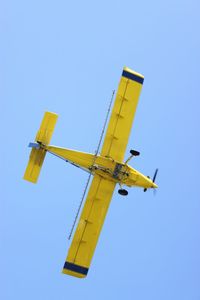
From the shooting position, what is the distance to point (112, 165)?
34.2 meters

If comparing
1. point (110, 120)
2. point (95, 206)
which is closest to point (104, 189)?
point (95, 206)

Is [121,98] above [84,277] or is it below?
above

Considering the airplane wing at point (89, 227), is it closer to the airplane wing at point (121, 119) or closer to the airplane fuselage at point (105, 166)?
the airplane fuselage at point (105, 166)

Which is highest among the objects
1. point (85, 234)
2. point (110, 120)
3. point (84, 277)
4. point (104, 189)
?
point (110, 120)

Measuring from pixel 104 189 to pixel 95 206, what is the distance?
1.04 metres

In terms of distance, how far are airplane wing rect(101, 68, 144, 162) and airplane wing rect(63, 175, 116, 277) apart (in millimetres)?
1651

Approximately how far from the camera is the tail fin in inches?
1348

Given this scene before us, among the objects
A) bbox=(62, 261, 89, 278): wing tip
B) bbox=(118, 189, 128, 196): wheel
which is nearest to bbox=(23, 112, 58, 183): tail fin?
bbox=(118, 189, 128, 196): wheel

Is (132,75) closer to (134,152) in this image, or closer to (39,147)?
(134,152)

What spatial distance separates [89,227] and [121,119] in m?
6.06

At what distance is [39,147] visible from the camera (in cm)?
3428

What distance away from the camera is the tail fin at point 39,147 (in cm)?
3425

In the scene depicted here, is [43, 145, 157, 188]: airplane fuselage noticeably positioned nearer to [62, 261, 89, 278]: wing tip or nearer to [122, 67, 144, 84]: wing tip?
[122, 67, 144, 84]: wing tip

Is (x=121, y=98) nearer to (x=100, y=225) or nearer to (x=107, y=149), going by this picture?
(x=107, y=149)
